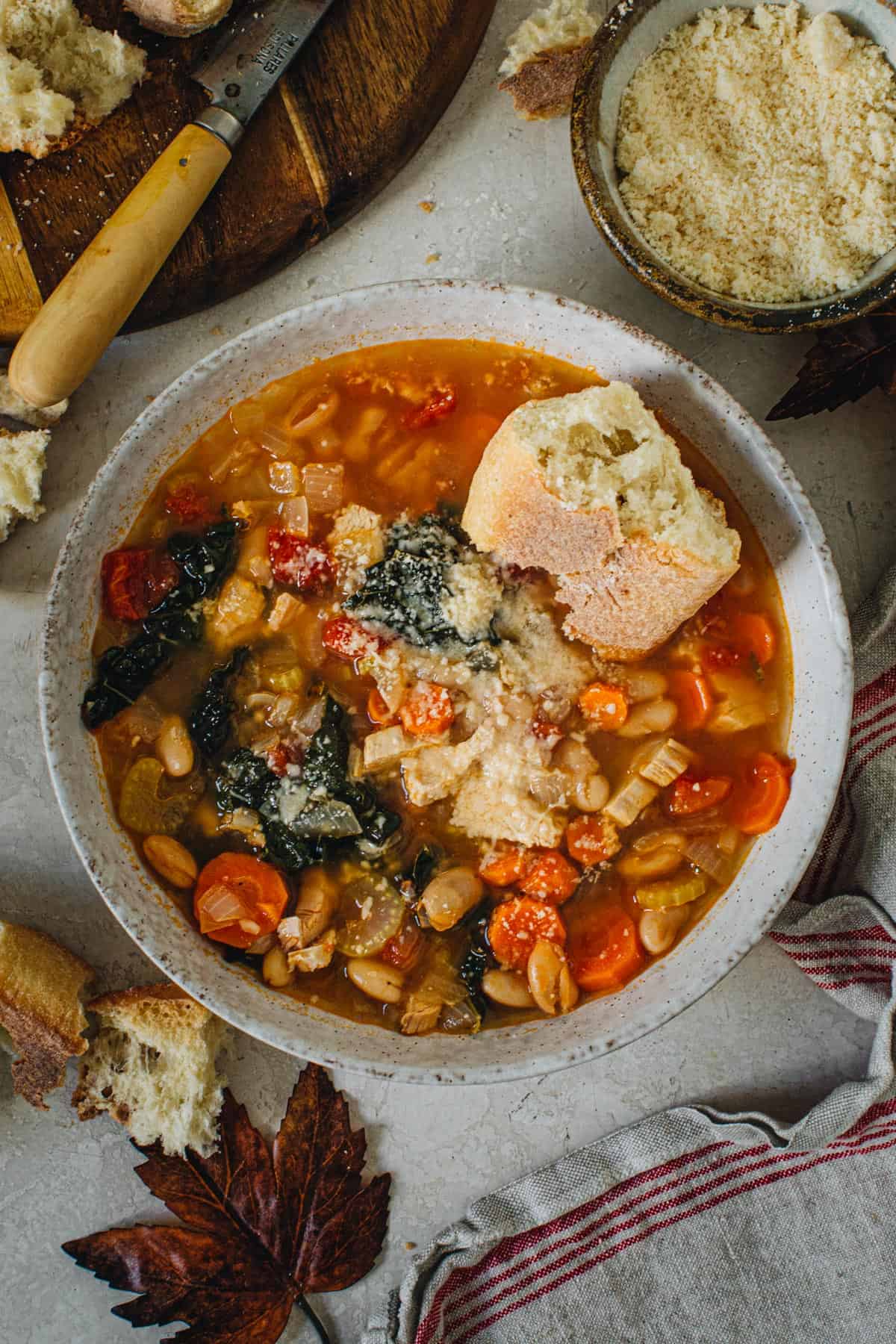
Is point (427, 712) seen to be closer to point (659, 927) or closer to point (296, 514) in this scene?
point (296, 514)

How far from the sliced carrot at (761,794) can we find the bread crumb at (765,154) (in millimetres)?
1324

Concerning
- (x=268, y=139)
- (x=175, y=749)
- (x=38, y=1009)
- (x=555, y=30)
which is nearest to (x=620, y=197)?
(x=555, y=30)

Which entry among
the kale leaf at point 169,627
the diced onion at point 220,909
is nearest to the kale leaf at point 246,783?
the diced onion at point 220,909

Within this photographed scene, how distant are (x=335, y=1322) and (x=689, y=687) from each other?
2242 mm

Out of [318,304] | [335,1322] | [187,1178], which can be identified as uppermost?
[318,304]

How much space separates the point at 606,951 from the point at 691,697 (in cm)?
77

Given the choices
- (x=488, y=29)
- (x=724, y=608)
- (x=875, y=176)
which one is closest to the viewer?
(x=875, y=176)

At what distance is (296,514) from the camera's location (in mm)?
3051

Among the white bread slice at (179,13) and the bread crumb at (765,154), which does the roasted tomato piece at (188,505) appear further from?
the bread crumb at (765,154)

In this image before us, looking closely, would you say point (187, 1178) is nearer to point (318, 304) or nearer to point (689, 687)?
point (689, 687)

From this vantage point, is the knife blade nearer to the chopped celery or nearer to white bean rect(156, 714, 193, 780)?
white bean rect(156, 714, 193, 780)

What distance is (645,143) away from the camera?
9.71ft

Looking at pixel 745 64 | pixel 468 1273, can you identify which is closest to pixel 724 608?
pixel 745 64

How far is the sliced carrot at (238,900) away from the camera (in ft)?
9.64
